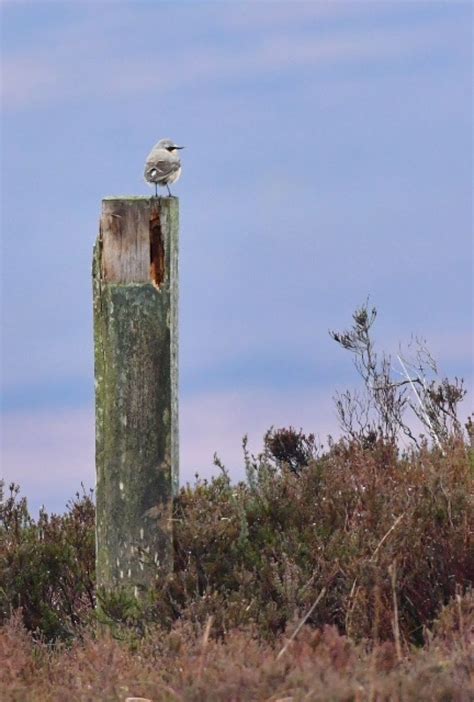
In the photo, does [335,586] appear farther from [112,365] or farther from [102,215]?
[102,215]

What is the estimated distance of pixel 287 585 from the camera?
6531mm

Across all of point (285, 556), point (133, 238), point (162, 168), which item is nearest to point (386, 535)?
point (285, 556)

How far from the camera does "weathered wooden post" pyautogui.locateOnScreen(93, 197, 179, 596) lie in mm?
7211

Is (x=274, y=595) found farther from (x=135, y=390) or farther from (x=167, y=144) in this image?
(x=167, y=144)

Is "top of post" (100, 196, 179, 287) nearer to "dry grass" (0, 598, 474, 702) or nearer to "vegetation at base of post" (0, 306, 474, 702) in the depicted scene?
"vegetation at base of post" (0, 306, 474, 702)

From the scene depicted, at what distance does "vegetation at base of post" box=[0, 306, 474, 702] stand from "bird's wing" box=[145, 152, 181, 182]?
1.91 metres

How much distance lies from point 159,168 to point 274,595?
282 cm

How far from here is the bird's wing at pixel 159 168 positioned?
304 inches

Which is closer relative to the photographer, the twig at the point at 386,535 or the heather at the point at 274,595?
the heather at the point at 274,595

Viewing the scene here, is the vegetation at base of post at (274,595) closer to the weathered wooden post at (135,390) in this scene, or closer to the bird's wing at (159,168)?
the weathered wooden post at (135,390)

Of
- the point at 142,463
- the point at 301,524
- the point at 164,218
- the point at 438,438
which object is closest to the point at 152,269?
the point at 164,218

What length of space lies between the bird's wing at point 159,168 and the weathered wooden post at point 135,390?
362 mm

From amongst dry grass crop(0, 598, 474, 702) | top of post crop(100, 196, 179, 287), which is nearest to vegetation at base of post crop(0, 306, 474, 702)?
dry grass crop(0, 598, 474, 702)

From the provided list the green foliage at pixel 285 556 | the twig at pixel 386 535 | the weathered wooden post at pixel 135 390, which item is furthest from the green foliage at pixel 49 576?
the twig at pixel 386 535
